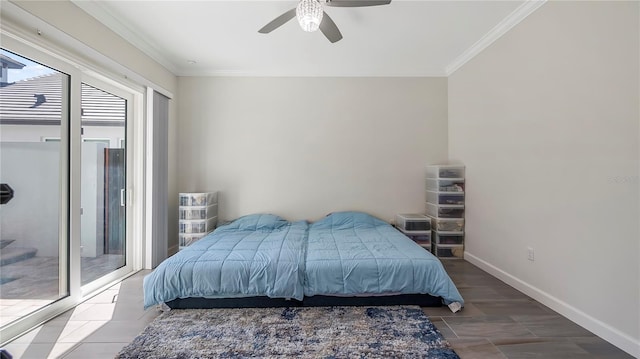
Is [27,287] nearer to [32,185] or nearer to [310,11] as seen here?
[32,185]

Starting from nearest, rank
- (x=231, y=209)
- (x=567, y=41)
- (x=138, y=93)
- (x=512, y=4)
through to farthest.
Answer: (x=567, y=41) < (x=512, y=4) < (x=138, y=93) < (x=231, y=209)

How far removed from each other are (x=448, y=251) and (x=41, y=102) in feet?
15.0

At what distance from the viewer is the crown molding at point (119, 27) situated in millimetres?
2164

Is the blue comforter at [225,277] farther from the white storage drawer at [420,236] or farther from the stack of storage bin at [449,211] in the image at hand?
the stack of storage bin at [449,211]

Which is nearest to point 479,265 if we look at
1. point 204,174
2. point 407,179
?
point 407,179

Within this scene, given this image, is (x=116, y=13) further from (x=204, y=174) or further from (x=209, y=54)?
(x=204, y=174)

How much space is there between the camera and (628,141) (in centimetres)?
161

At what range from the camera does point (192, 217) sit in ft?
10.7

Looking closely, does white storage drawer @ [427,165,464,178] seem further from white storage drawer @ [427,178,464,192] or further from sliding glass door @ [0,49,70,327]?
sliding glass door @ [0,49,70,327]

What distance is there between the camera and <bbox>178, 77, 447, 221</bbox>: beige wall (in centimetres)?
367

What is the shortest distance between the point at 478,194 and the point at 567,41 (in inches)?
66.6

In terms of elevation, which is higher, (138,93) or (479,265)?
(138,93)

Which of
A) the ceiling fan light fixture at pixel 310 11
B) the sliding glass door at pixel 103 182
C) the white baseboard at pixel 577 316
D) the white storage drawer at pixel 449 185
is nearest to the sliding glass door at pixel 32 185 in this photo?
the sliding glass door at pixel 103 182

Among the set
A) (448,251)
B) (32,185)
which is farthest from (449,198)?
(32,185)
